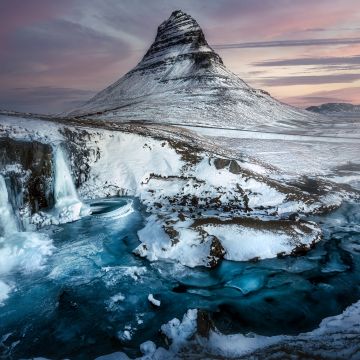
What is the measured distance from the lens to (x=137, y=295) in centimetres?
1214

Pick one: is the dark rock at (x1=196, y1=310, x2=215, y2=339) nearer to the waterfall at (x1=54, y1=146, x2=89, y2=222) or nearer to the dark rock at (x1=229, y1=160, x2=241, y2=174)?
the waterfall at (x1=54, y1=146, x2=89, y2=222)

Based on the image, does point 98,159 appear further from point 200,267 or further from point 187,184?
point 200,267

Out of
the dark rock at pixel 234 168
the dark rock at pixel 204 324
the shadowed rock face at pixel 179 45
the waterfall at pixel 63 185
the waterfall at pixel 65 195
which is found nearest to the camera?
the dark rock at pixel 204 324

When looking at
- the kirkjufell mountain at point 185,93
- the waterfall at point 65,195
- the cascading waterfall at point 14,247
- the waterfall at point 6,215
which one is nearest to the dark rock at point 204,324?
the cascading waterfall at point 14,247

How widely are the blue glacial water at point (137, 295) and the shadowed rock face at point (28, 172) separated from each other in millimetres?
3160

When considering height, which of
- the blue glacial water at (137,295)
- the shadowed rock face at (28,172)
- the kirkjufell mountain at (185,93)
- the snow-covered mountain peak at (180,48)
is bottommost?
the blue glacial water at (137,295)

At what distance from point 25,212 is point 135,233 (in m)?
5.79

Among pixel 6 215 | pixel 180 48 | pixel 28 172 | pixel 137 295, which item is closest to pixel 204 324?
pixel 137 295

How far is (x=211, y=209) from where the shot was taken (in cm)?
2083

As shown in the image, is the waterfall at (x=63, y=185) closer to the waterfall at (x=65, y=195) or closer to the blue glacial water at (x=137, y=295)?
the waterfall at (x=65, y=195)

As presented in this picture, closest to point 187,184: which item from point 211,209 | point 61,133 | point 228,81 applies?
point 211,209

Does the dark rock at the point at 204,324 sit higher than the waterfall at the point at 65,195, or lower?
lower

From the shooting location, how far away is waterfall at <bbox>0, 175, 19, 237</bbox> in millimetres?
16891

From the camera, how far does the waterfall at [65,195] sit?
62.1 feet
